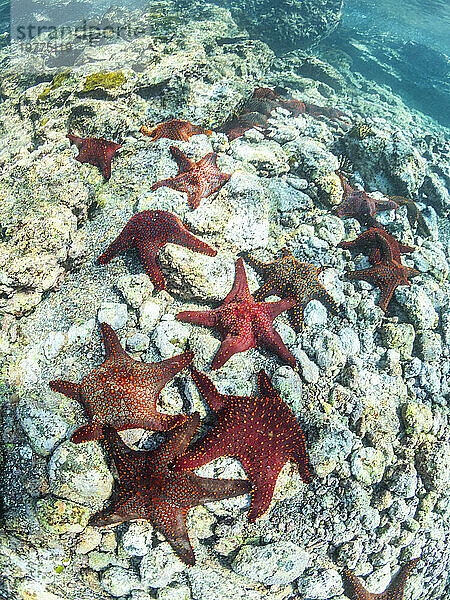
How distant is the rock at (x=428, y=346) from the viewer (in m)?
4.36

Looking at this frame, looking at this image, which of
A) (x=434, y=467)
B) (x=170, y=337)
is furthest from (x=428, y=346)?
(x=170, y=337)

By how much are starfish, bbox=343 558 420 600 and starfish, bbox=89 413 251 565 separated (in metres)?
1.53

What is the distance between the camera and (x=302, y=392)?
11.9ft

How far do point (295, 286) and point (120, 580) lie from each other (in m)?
3.34

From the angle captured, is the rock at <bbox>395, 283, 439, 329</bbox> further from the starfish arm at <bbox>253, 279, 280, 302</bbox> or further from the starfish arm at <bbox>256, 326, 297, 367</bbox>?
the starfish arm at <bbox>256, 326, 297, 367</bbox>

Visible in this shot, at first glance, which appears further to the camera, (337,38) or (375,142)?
(337,38)

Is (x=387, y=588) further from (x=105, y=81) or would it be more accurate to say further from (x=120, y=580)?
(x=105, y=81)

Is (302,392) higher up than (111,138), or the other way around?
(111,138)

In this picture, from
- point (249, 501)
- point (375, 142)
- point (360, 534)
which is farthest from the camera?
point (375, 142)

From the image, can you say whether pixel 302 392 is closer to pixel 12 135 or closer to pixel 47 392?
pixel 47 392

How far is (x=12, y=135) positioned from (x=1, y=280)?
15.8 ft

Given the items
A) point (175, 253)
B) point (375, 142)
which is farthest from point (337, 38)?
point (175, 253)

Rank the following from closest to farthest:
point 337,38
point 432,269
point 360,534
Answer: point 360,534
point 432,269
point 337,38

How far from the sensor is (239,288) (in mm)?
3896
